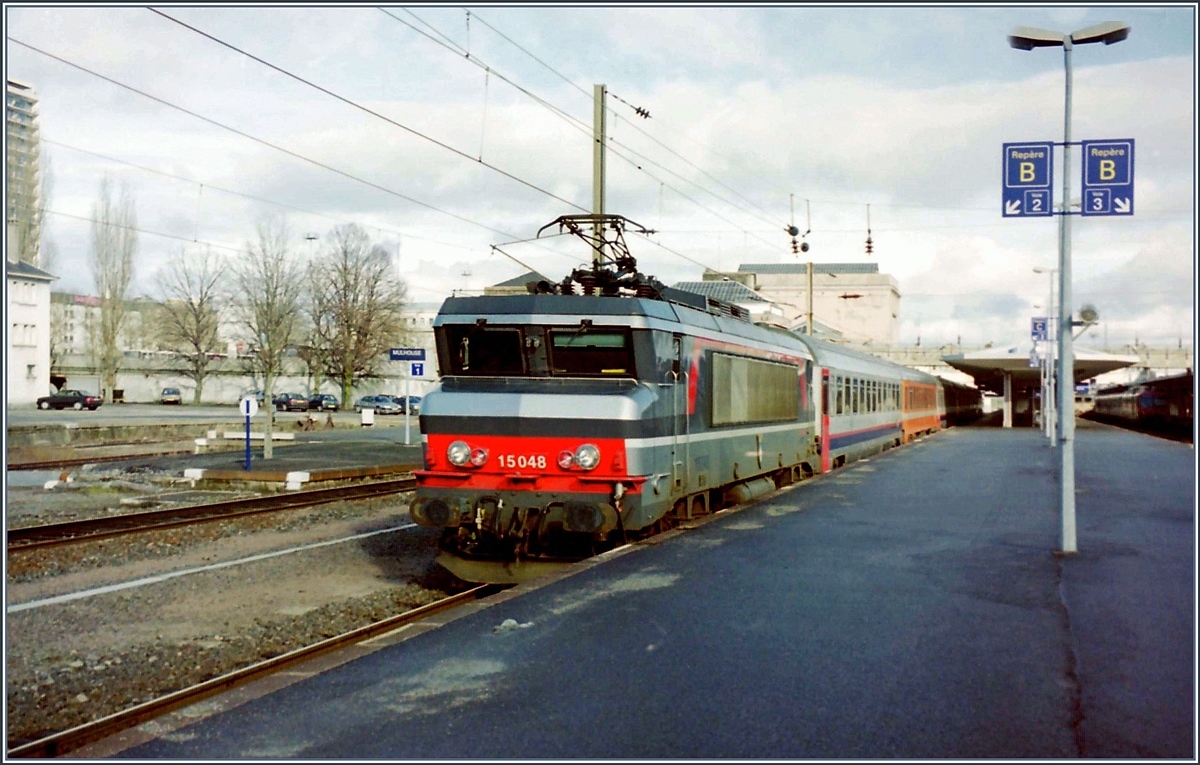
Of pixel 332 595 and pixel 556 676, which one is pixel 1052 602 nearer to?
pixel 556 676

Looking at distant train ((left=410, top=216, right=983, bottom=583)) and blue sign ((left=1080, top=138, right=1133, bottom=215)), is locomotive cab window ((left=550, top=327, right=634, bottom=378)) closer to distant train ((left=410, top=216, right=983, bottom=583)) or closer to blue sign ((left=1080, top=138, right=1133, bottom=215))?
distant train ((left=410, top=216, right=983, bottom=583))

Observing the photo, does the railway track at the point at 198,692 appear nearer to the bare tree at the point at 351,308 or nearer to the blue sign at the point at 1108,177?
the blue sign at the point at 1108,177

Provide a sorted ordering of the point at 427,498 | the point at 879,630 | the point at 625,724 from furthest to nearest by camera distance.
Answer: the point at 427,498, the point at 879,630, the point at 625,724

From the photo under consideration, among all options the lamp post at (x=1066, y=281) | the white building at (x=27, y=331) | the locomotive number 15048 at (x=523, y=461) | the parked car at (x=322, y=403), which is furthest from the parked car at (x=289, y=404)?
the lamp post at (x=1066, y=281)

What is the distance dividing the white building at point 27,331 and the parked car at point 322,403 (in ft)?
49.2

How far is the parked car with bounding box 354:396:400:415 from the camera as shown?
202ft

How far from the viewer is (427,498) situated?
34.4 feet

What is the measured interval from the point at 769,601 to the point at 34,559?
949cm

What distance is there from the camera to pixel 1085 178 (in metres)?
10.0

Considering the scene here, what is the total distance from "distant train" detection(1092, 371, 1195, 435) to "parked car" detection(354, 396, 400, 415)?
4260 centimetres

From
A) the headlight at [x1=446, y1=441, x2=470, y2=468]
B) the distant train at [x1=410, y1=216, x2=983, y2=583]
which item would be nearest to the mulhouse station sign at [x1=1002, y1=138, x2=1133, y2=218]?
the distant train at [x1=410, y1=216, x2=983, y2=583]

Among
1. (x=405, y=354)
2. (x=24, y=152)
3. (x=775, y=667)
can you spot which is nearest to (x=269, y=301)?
(x=405, y=354)

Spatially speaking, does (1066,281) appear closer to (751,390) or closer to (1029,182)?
(1029,182)

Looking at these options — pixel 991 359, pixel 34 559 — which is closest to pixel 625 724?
pixel 34 559
